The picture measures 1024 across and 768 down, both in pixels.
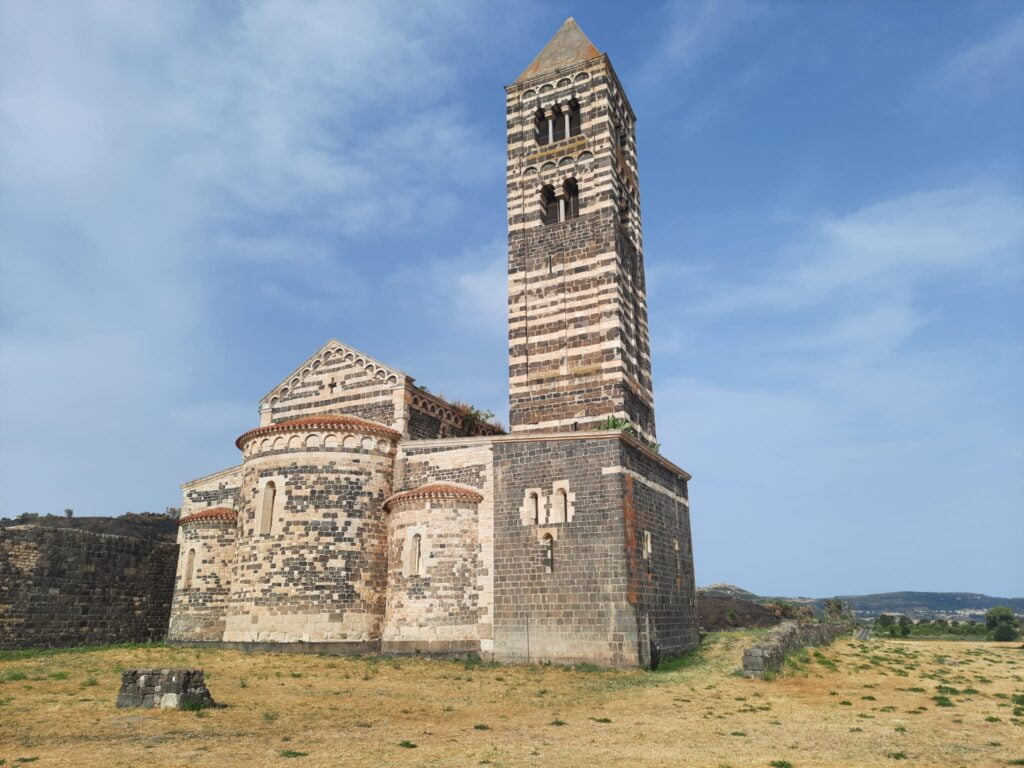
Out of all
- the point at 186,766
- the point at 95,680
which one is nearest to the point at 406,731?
the point at 186,766

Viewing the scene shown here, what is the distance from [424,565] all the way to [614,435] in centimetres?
723

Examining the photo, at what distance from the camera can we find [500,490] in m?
23.3

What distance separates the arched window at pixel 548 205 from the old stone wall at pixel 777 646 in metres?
18.4

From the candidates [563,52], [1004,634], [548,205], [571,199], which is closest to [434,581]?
[548,205]

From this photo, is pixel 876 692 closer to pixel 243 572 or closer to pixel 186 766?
pixel 186 766

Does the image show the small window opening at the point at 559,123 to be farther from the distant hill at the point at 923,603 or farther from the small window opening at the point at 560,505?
the distant hill at the point at 923,603

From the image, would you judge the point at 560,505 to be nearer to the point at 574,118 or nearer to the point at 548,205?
the point at 548,205

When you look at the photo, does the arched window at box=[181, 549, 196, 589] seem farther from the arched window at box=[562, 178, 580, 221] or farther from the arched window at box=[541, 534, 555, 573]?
the arched window at box=[562, 178, 580, 221]

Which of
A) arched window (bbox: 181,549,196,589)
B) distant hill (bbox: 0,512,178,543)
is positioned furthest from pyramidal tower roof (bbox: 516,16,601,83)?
distant hill (bbox: 0,512,178,543)

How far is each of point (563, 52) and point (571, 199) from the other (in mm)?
7718

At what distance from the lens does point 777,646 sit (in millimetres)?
21016

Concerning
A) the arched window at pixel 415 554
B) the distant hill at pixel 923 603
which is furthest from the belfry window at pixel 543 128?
the distant hill at pixel 923 603

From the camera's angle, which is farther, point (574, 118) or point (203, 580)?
point (574, 118)

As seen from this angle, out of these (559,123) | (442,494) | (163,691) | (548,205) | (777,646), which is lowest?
(163,691)
